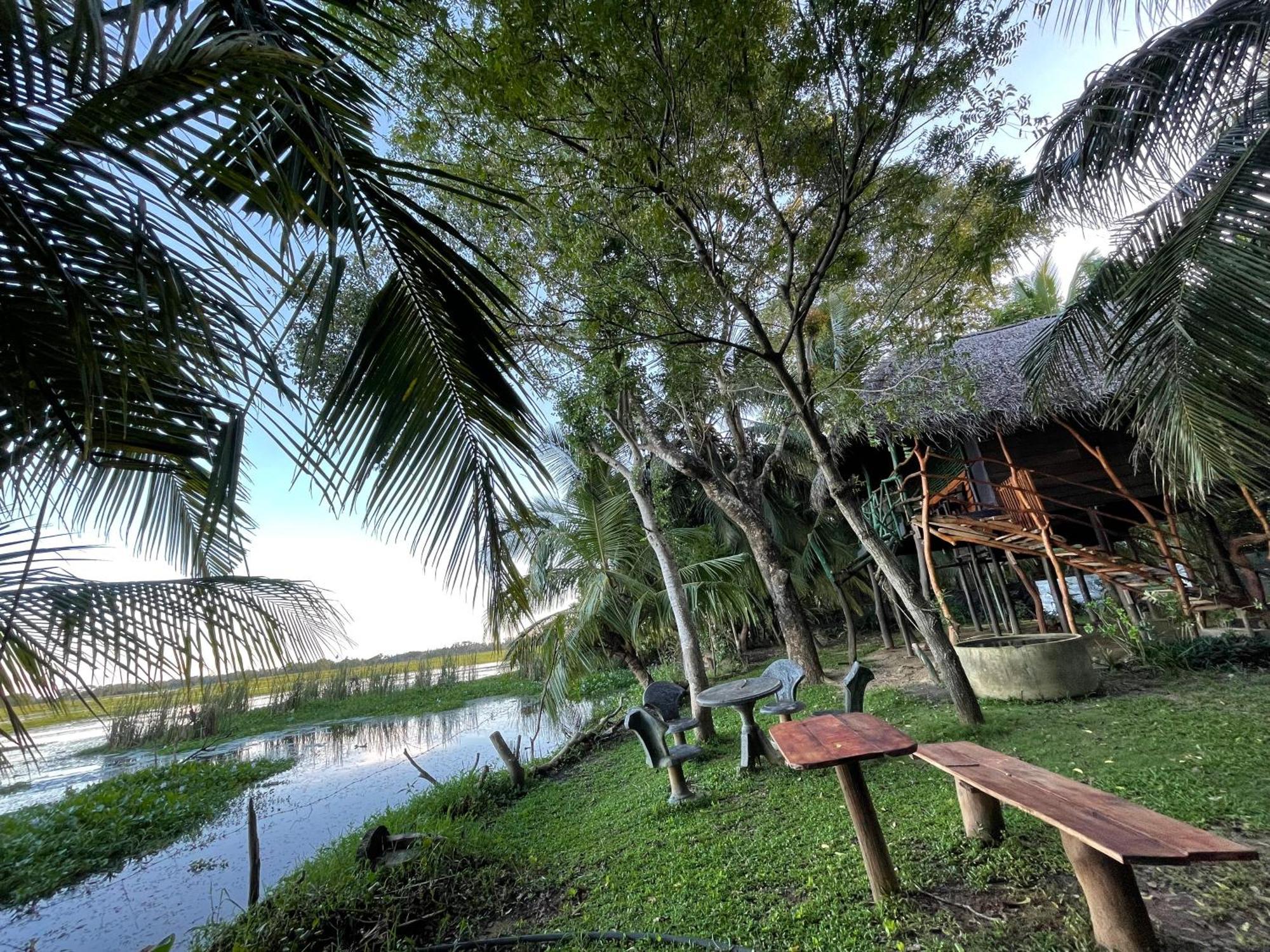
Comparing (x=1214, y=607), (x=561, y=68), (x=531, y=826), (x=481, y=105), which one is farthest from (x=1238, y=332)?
(x=531, y=826)

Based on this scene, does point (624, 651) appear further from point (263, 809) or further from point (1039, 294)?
point (1039, 294)

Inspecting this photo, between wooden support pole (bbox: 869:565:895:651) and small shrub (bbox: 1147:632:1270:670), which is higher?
wooden support pole (bbox: 869:565:895:651)

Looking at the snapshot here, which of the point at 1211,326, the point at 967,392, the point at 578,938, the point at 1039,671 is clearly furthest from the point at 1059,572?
the point at 578,938

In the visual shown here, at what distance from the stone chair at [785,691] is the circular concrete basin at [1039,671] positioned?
6.50 feet

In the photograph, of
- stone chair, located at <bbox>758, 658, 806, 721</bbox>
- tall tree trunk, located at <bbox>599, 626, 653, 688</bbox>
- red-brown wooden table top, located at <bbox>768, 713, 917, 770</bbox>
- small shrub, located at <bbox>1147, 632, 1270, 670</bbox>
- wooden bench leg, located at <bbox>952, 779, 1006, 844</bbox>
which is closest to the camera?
red-brown wooden table top, located at <bbox>768, 713, 917, 770</bbox>

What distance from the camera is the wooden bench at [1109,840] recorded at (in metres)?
1.53

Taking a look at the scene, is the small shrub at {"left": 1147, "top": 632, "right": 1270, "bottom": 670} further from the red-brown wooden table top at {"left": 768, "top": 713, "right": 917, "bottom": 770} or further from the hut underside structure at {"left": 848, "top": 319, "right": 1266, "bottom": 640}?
the red-brown wooden table top at {"left": 768, "top": 713, "right": 917, "bottom": 770}

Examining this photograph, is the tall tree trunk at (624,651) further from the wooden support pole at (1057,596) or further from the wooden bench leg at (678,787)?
the wooden support pole at (1057,596)

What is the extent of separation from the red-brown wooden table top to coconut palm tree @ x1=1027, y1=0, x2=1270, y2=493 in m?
2.71

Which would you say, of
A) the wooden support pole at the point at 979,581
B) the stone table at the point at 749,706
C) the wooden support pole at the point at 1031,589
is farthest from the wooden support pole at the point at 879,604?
the stone table at the point at 749,706

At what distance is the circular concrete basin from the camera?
5.33 m

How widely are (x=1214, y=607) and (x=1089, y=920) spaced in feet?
18.9

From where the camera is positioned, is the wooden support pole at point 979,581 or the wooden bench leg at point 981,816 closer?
the wooden bench leg at point 981,816

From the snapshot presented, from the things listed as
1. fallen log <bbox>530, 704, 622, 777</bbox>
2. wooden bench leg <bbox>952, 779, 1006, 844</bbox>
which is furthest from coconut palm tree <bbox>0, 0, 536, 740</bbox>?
fallen log <bbox>530, 704, 622, 777</bbox>
